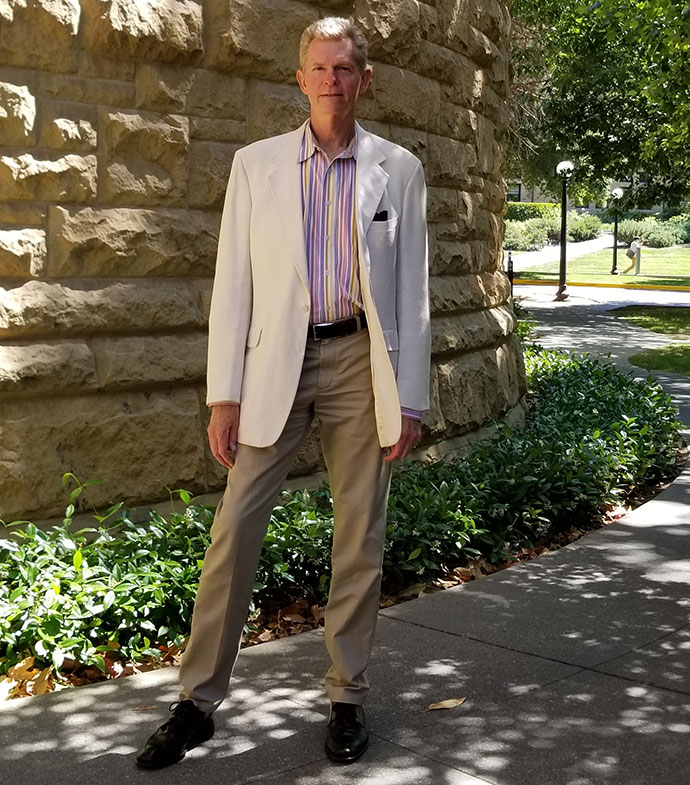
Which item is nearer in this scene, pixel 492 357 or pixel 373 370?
pixel 373 370

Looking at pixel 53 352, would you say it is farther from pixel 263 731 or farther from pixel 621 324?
pixel 621 324

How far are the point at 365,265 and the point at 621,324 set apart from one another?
1887 centimetres

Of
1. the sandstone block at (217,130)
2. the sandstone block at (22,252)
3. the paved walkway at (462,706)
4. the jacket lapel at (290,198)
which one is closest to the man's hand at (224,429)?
the jacket lapel at (290,198)

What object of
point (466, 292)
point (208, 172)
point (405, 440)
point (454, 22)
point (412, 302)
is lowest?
point (405, 440)

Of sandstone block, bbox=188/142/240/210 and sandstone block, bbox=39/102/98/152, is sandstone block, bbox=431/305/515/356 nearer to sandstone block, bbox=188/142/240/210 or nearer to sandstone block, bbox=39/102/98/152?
sandstone block, bbox=188/142/240/210

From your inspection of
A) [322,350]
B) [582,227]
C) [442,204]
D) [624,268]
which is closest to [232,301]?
[322,350]

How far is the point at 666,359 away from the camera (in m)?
15.9

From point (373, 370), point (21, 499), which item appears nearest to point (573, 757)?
point (373, 370)

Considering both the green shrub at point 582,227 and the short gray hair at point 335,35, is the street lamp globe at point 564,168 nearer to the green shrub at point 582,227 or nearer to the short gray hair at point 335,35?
the short gray hair at point 335,35

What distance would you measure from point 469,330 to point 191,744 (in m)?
4.86

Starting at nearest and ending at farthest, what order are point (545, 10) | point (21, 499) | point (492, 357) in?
point (21, 499) < point (492, 357) < point (545, 10)

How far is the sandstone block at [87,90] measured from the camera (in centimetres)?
532

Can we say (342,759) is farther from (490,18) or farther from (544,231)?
(544,231)

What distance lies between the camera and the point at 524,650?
15.0 ft
